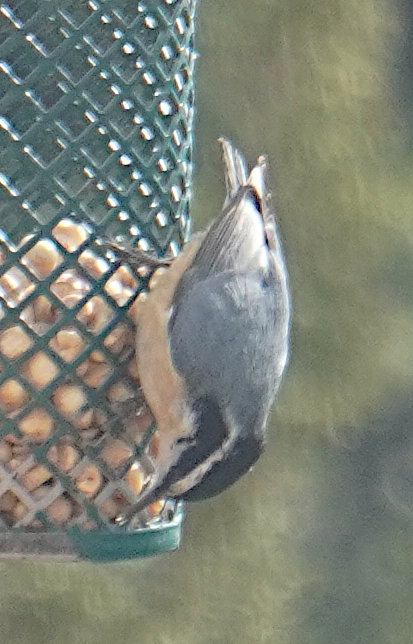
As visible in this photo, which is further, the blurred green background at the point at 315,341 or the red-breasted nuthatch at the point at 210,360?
the blurred green background at the point at 315,341

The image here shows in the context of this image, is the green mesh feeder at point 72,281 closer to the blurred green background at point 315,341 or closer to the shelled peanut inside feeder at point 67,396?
the shelled peanut inside feeder at point 67,396

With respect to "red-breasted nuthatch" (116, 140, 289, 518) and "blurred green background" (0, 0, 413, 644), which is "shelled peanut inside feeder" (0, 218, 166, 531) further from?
"blurred green background" (0, 0, 413, 644)

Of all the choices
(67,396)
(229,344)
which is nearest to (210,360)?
(229,344)

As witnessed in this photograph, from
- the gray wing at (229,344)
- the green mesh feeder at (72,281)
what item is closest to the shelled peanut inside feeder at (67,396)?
the green mesh feeder at (72,281)

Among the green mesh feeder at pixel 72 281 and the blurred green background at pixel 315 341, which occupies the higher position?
the green mesh feeder at pixel 72 281

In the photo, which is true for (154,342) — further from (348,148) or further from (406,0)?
(406,0)
